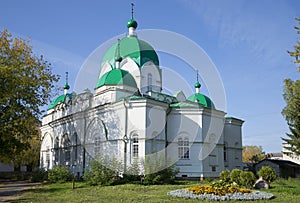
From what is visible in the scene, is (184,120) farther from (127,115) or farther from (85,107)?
(85,107)

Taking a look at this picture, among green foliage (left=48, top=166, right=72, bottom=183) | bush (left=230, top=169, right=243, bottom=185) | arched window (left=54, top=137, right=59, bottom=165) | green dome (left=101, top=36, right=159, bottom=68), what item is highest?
green dome (left=101, top=36, right=159, bottom=68)

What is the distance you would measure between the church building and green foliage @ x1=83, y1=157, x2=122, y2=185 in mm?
1058

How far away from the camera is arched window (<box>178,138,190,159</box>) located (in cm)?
2330

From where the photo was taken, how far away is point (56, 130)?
30.9 meters

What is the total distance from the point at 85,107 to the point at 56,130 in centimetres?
588

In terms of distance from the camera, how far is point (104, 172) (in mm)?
18406

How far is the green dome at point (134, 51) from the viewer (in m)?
27.7

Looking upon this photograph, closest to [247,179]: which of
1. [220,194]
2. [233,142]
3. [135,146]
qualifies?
[220,194]

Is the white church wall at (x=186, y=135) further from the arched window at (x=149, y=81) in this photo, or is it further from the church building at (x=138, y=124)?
the arched window at (x=149, y=81)

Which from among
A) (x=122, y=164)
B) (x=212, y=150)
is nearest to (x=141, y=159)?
(x=122, y=164)

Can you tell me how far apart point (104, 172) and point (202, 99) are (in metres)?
12.5

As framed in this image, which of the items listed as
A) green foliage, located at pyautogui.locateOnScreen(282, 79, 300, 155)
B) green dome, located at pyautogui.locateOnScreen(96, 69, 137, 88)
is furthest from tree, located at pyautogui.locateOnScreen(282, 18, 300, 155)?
green dome, located at pyautogui.locateOnScreen(96, 69, 137, 88)

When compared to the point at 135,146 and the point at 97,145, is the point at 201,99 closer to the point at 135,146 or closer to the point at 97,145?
the point at 135,146

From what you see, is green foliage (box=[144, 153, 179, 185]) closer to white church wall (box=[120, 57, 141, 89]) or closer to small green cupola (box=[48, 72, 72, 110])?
white church wall (box=[120, 57, 141, 89])
